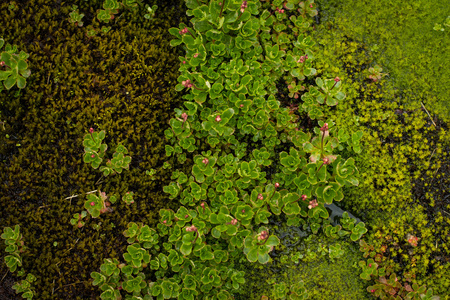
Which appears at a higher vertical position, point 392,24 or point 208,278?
point 392,24

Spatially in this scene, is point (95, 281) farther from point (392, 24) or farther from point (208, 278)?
point (392, 24)

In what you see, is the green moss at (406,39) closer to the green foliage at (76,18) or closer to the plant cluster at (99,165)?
the green foliage at (76,18)

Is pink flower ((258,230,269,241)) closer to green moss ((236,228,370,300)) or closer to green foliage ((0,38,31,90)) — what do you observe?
green moss ((236,228,370,300))

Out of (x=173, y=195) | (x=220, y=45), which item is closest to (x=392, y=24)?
(x=220, y=45)

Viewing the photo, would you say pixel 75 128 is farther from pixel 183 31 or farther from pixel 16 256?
pixel 183 31

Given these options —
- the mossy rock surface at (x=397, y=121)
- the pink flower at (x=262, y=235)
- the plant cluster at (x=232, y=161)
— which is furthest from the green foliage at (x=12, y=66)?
the mossy rock surface at (x=397, y=121)
